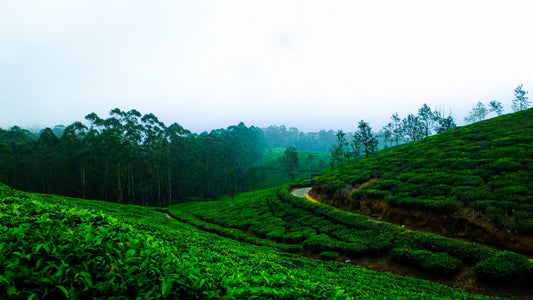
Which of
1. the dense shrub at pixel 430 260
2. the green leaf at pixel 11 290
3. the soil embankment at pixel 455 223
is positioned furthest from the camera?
the soil embankment at pixel 455 223

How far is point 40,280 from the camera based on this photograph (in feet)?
10.0

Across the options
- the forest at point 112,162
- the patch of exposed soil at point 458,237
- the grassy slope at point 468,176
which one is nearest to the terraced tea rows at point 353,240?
the patch of exposed soil at point 458,237

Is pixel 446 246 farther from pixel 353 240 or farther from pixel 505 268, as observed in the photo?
pixel 353 240

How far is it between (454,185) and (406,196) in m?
3.55

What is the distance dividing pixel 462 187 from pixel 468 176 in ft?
7.33

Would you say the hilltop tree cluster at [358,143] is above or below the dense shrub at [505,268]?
above

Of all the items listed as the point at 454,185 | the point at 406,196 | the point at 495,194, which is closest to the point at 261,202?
the point at 406,196

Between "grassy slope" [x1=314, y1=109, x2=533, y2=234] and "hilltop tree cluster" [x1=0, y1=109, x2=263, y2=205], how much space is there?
115 feet

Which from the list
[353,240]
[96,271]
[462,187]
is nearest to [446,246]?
[353,240]

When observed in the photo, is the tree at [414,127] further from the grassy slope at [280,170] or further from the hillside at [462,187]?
the hillside at [462,187]

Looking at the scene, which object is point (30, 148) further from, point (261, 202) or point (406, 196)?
point (406, 196)

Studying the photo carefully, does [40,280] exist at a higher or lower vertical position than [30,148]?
lower

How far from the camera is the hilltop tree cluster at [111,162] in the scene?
1980 inches

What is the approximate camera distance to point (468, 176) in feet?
68.5
